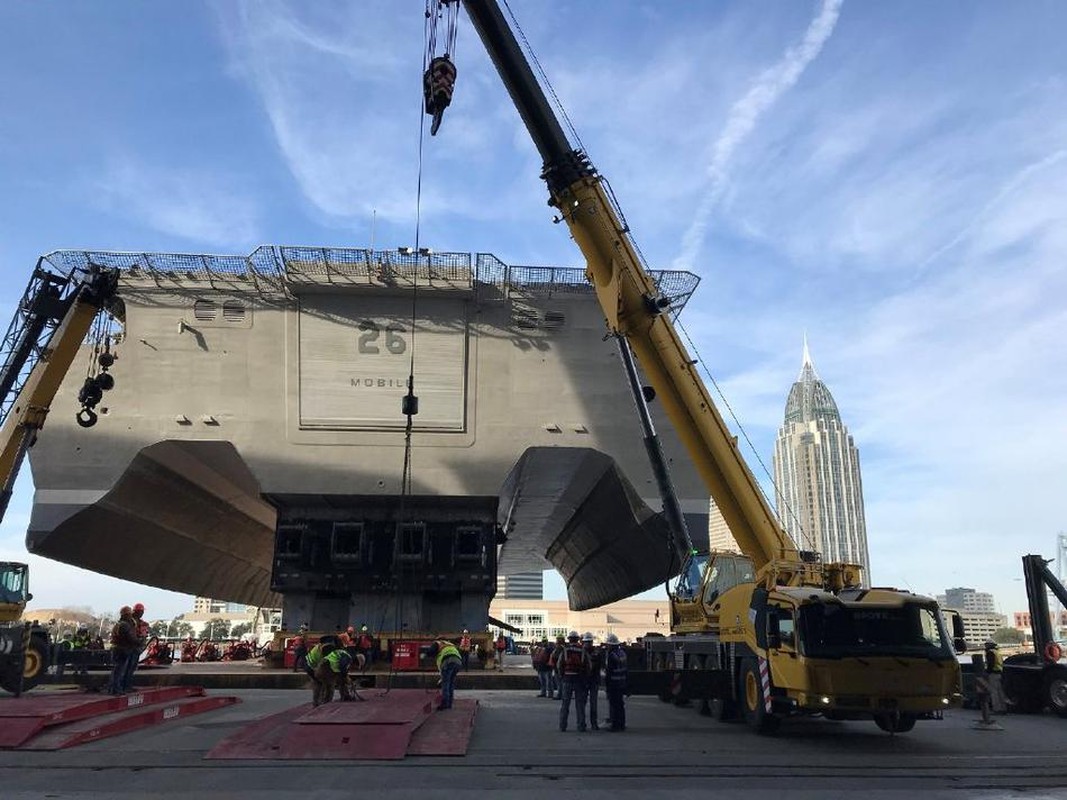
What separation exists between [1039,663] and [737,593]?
27.5 ft

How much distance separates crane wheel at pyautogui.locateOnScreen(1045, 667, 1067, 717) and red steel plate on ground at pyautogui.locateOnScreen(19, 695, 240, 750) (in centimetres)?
1787

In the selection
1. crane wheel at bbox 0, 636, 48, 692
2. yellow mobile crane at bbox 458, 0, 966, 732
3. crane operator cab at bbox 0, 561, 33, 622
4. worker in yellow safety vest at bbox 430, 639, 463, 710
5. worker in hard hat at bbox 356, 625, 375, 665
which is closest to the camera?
yellow mobile crane at bbox 458, 0, 966, 732

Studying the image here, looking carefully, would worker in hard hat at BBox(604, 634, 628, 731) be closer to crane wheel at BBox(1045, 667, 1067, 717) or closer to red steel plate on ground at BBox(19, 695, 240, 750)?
red steel plate on ground at BBox(19, 695, 240, 750)

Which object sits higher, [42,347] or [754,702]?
[42,347]

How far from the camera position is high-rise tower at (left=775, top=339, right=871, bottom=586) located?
300 ft

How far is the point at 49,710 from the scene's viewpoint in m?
12.0

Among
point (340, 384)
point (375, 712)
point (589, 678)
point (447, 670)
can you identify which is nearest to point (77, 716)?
point (375, 712)

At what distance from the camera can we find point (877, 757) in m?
11.2

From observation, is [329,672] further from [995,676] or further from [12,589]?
[995,676]

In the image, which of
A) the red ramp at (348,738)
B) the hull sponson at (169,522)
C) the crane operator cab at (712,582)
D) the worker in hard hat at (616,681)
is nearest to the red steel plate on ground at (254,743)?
the red ramp at (348,738)

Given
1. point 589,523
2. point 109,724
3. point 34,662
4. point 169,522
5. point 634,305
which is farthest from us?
point 589,523

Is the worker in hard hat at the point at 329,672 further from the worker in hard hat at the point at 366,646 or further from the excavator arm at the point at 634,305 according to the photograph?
the worker in hard hat at the point at 366,646

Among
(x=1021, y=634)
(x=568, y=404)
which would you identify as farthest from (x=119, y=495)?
(x=1021, y=634)

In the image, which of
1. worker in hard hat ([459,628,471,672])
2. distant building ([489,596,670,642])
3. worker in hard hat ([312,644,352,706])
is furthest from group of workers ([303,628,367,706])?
distant building ([489,596,670,642])
